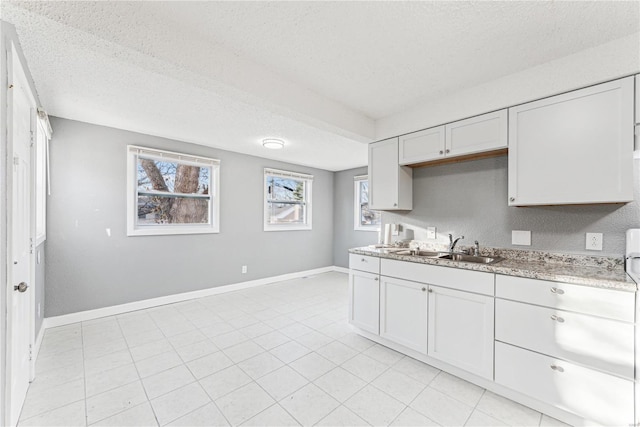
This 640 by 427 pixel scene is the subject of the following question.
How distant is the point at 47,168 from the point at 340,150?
3.68m

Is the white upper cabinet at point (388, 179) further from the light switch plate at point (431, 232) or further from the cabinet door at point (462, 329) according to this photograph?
the cabinet door at point (462, 329)

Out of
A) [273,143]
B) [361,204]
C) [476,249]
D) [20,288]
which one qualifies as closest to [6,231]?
[20,288]

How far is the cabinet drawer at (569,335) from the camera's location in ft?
4.80

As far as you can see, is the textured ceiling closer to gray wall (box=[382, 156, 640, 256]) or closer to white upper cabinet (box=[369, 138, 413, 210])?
white upper cabinet (box=[369, 138, 413, 210])

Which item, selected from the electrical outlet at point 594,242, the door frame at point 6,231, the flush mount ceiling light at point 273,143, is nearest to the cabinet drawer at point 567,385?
the electrical outlet at point 594,242

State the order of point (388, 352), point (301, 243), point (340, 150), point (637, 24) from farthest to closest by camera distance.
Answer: point (301, 243), point (340, 150), point (388, 352), point (637, 24)

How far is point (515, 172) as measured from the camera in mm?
2082

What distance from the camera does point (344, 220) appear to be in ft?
19.8

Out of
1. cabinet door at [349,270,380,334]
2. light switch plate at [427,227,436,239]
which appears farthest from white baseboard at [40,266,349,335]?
light switch plate at [427,227,436,239]

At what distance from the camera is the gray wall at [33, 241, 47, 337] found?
250 cm

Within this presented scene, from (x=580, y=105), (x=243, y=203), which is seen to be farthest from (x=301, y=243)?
(x=580, y=105)

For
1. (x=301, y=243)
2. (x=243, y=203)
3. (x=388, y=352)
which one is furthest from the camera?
(x=301, y=243)

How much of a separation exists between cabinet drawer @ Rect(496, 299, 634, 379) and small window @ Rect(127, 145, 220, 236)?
12.8 ft

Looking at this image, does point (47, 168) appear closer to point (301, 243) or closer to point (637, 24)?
point (301, 243)
